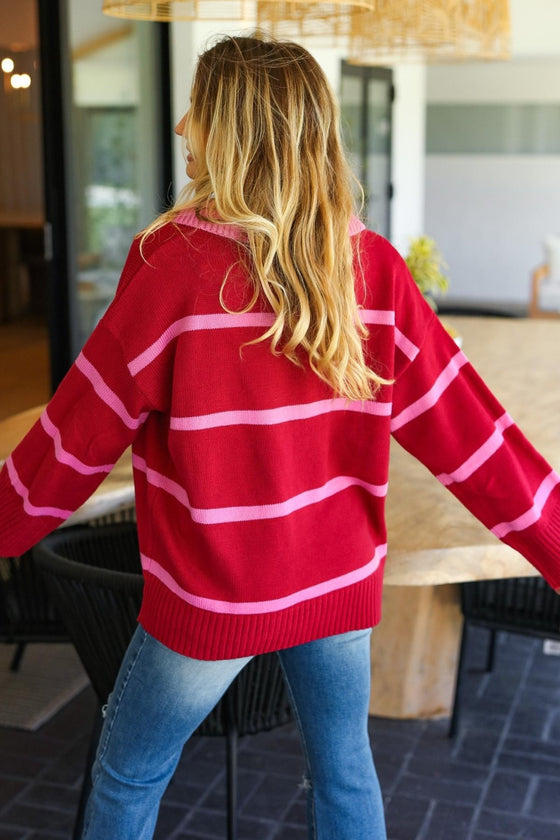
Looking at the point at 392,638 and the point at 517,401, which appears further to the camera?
the point at 517,401

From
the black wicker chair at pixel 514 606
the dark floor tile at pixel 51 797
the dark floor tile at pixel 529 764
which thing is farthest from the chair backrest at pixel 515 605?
the dark floor tile at pixel 51 797

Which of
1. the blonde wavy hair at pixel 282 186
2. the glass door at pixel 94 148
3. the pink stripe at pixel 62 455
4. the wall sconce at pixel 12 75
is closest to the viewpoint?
the blonde wavy hair at pixel 282 186

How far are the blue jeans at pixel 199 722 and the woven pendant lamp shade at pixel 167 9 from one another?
1.52 m

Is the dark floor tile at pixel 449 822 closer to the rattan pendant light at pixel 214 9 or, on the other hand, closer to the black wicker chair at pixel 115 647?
the black wicker chair at pixel 115 647

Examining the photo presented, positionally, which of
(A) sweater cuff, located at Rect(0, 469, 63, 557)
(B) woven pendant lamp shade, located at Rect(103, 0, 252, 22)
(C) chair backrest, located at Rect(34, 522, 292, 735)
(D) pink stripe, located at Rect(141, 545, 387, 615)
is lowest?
(C) chair backrest, located at Rect(34, 522, 292, 735)

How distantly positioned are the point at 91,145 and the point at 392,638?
123 inches

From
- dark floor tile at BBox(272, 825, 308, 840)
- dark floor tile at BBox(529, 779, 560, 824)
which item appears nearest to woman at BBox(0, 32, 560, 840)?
dark floor tile at BBox(272, 825, 308, 840)

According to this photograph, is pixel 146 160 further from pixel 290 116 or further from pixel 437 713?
pixel 290 116

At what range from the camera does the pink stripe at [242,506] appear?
1386mm

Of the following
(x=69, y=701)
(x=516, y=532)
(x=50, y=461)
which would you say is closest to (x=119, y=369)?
(x=50, y=461)

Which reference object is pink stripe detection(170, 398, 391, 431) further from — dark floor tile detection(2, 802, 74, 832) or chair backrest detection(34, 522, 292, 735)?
dark floor tile detection(2, 802, 74, 832)

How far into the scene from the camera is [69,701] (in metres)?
2.91

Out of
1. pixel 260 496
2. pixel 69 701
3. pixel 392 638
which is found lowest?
pixel 69 701

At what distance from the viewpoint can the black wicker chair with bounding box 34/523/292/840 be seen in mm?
1908
